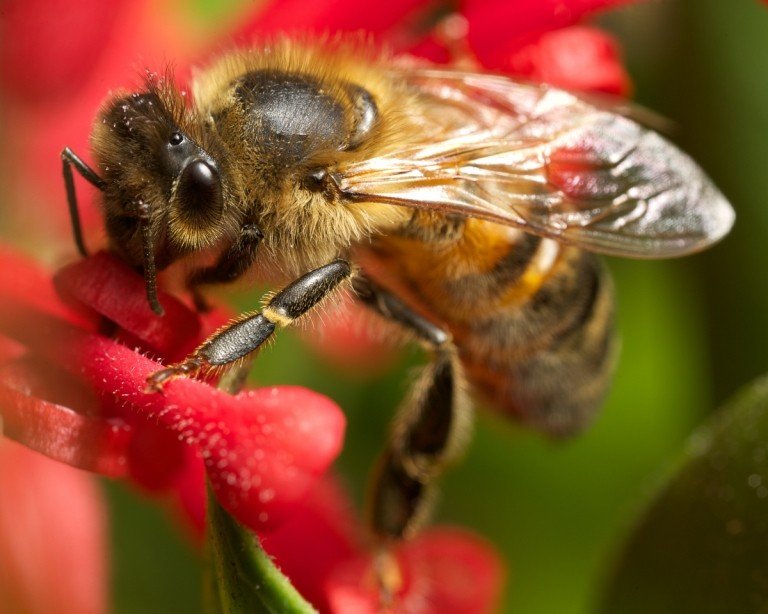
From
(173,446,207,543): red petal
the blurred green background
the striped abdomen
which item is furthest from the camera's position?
the blurred green background

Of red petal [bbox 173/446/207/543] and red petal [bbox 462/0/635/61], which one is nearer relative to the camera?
red petal [bbox 173/446/207/543]

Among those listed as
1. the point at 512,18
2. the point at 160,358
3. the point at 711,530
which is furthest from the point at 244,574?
the point at 512,18

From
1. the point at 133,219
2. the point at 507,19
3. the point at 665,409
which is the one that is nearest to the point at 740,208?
the point at 665,409

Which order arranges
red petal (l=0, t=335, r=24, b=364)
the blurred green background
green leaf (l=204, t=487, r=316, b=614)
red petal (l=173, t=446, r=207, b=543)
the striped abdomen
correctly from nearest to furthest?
green leaf (l=204, t=487, r=316, b=614)
red petal (l=0, t=335, r=24, b=364)
red petal (l=173, t=446, r=207, b=543)
the striped abdomen
the blurred green background

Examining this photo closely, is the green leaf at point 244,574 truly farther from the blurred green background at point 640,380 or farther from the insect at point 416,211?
the blurred green background at point 640,380

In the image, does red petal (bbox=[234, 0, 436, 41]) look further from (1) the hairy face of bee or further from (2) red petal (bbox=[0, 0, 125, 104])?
(1) the hairy face of bee

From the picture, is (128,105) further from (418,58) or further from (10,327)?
(418,58)

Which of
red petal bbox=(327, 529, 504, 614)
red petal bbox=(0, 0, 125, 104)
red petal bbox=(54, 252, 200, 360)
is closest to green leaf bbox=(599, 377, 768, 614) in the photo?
red petal bbox=(327, 529, 504, 614)
